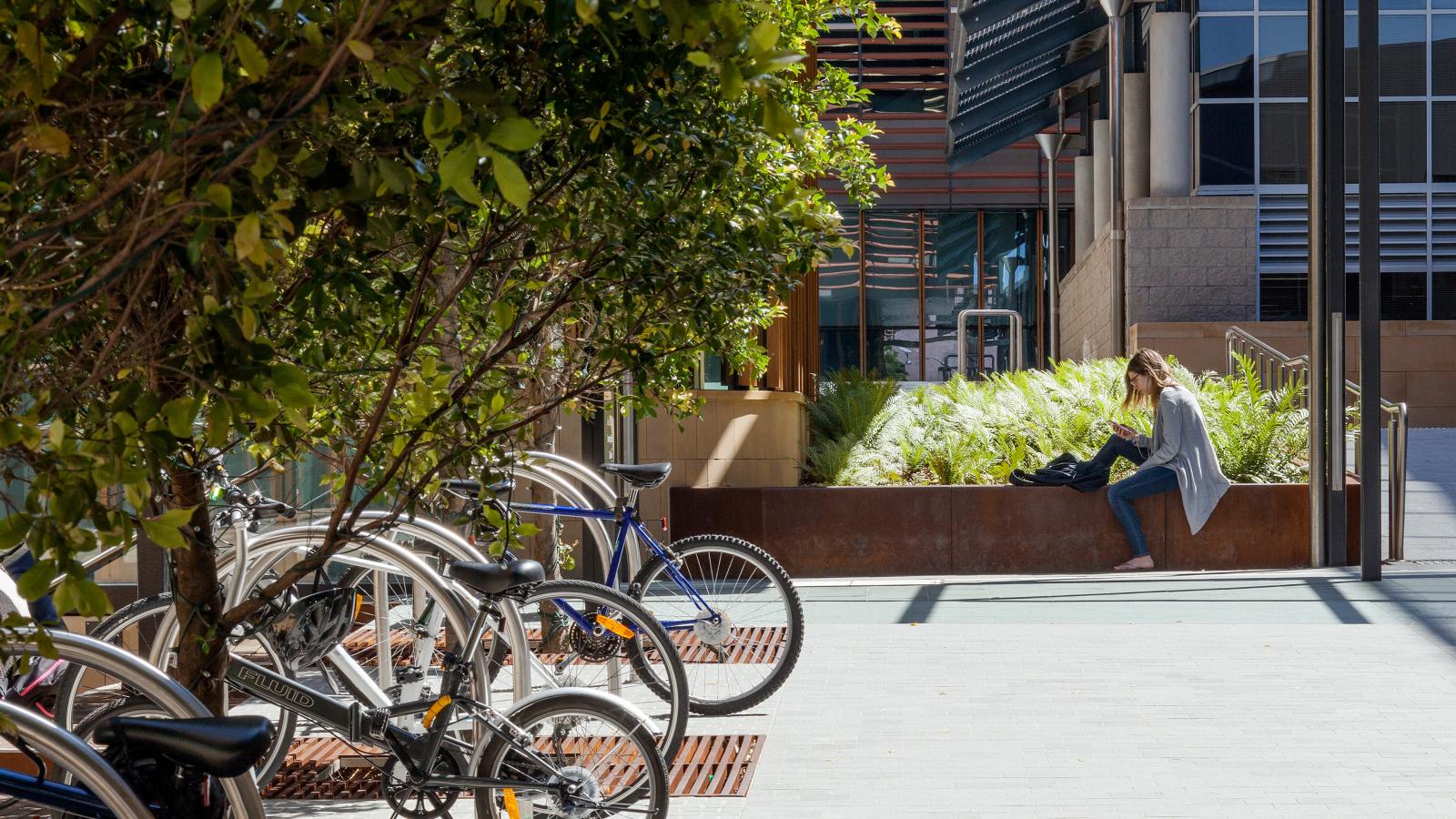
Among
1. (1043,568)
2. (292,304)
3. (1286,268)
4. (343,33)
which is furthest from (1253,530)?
(1286,268)

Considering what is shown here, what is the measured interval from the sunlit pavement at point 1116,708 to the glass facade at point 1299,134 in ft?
43.7

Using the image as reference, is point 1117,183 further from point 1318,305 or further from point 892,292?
point 1318,305

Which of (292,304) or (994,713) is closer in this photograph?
(292,304)

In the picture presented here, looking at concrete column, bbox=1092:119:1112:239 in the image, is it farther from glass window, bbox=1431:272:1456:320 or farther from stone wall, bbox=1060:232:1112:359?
glass window, bbox=1431:272:1456:320

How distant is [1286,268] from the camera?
72.1 ft

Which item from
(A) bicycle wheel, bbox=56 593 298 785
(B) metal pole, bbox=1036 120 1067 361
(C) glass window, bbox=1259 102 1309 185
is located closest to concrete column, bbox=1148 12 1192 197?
(C) glass window, bbox=1259 102 1309 185

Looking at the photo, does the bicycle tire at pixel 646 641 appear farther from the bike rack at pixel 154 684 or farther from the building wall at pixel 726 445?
the building wall at pixel 726 445

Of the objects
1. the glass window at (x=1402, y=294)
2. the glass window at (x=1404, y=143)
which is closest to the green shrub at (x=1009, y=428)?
the glass window at (x=1402, y=294)

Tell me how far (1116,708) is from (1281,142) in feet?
58.9

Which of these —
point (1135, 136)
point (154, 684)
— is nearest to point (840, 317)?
point (1135, 136)

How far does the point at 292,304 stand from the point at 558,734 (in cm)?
172

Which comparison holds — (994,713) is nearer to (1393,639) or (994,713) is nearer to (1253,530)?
(1393,639)

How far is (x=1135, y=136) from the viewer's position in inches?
865

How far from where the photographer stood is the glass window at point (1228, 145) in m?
22.1
